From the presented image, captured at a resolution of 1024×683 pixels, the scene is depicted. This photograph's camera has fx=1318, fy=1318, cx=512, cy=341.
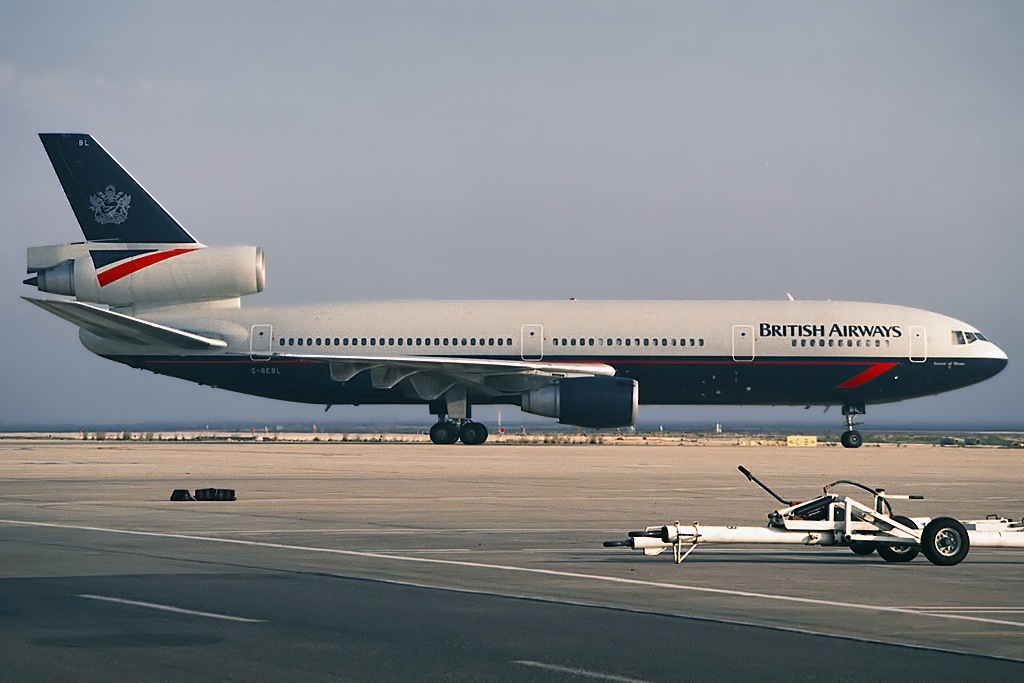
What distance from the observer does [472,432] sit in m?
43.6

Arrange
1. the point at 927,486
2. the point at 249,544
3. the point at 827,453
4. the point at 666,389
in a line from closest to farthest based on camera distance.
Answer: the point at 249,544
the point at 927,486
the point at 827,453
the point at 666,389

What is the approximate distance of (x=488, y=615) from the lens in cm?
988

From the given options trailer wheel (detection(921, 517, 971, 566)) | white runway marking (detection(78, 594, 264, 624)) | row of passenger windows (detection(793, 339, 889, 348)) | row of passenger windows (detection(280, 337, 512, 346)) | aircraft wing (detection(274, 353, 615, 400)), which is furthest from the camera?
row of passenger windows (detection(280, 337, 512, 346))

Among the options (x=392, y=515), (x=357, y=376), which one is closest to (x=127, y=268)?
(x=357, y=376)

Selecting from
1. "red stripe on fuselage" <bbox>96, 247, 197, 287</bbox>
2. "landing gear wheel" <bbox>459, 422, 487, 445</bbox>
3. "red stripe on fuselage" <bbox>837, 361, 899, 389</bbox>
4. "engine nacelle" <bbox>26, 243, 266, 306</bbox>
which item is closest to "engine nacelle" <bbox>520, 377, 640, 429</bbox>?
"landing gear wheel" <bbox>459, 422, 487, 445</bbox>

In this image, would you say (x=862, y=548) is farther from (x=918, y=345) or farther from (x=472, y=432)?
(x=918, y=345)

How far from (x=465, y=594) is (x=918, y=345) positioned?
35.1 meters

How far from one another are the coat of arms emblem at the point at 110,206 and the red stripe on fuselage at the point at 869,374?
80.0 feet

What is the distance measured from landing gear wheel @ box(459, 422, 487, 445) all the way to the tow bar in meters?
30.0

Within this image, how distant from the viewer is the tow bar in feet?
42.7

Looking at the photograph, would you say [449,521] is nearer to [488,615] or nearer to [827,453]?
[488,615]

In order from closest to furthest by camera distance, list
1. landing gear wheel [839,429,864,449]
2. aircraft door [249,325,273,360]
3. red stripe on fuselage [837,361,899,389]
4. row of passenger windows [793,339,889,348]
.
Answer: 1. row of passenger windows [793,339,889,348]
2. red stripe on fuselage [837,361,899,389]
3. aircraft door [249,325,273,360]
4. landing gear wheel [839,429,864,449]

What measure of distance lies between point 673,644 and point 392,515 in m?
9.92

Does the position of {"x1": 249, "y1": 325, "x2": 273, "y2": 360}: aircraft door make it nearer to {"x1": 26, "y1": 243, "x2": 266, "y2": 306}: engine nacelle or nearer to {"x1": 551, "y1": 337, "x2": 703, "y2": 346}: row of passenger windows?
{"x1": 26, "y1": 243, "x2": 266, "y2": 306}: engine nacelle
